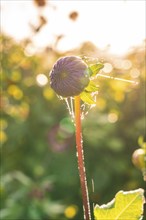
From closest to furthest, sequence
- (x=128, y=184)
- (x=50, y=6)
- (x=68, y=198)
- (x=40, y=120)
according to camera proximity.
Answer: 1. (x=50, y=6)
2. (x=128, y=184)
3. (x=68, y=198)
4. (x=40, y=120)

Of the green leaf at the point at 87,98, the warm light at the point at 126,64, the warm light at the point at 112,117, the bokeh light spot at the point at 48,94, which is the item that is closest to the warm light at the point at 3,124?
the bokeh light spot at the point at 48,94

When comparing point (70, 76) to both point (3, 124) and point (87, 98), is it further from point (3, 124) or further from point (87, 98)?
point (3, 124)

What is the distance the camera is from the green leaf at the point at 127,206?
751 millimetres

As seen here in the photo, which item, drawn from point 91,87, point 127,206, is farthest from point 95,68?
point 127,206

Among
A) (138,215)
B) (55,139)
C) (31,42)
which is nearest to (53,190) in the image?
(55,139)

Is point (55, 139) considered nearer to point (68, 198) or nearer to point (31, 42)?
point (68, 198)

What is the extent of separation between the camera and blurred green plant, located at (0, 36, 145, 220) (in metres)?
2.56

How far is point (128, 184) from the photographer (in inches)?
106

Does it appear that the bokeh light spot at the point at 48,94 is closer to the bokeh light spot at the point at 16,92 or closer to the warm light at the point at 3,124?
the bokeh light spot at the point at 16,92

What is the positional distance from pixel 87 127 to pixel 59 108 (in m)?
0.45

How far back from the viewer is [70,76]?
0.74 metres

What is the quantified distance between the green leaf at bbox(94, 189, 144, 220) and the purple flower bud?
0.15 metres

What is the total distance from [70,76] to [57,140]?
2.23m

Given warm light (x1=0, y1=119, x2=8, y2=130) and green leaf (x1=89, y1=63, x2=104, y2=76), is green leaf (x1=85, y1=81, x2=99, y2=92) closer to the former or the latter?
green leaf (x1=89, y1=63, x2=104, y2=76)
